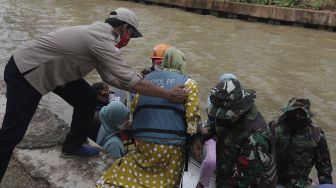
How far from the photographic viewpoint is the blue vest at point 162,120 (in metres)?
2.86

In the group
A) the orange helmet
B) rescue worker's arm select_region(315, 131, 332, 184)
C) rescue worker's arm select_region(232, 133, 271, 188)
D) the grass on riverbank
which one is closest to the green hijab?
rescue worker's arm select_region(232, 133, 271, 188)

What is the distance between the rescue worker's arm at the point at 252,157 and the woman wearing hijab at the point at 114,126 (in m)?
1.56

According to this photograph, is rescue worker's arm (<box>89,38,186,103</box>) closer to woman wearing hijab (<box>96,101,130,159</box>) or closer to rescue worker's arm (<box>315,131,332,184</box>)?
woman wearing hijab (<box>96,101,130,159</box>)

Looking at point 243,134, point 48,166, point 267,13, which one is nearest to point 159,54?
point 48,166

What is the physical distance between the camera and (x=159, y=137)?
2.87m

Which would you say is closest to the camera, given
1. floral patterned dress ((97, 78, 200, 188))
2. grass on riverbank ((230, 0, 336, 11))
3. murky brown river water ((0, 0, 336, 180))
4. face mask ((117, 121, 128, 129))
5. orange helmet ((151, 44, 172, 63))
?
floral patterned dress ((97, 78, 200, 188))

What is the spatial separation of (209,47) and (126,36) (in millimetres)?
10123

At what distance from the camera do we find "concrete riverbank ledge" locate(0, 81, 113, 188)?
146 inches

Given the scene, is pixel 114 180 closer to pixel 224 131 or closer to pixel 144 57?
pixel 224 131

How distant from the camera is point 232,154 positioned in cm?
304

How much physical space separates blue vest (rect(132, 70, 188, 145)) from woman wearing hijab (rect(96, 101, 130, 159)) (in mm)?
1324

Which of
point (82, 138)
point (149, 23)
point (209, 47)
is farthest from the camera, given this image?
point (149, 23)

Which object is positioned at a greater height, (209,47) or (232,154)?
(232,154)

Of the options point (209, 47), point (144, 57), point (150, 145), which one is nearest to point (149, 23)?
point (209, 47)
